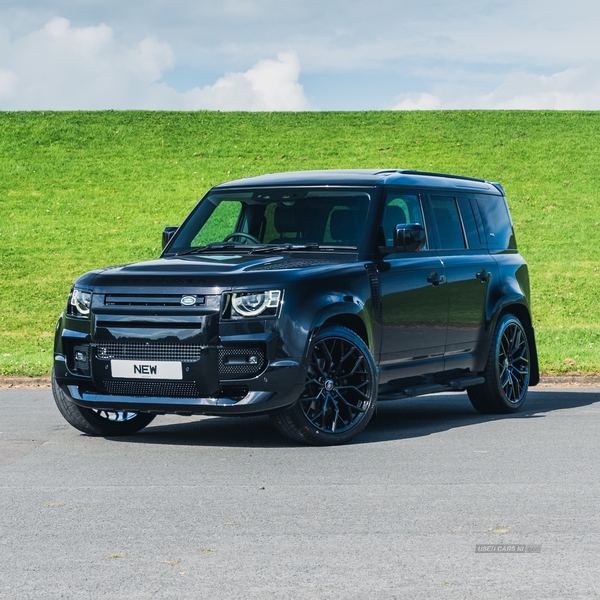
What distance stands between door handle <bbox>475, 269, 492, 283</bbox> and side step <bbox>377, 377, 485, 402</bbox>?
88 cm

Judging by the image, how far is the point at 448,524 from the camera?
6.32 meters

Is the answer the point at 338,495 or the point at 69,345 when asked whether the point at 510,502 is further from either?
the point at 69,345

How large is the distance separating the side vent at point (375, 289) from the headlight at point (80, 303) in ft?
6.90

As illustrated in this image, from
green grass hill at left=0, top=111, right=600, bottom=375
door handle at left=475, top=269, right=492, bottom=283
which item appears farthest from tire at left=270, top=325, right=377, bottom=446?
green grass hill at left=0, top=111, right=600, bottom=375

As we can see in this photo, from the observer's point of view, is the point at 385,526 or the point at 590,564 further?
the point at 385,526

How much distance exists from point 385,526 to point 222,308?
2.65 metres

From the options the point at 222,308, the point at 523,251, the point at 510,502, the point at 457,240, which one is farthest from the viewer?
the point at 523,251

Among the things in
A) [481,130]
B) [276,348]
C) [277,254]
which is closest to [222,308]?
[276,348]

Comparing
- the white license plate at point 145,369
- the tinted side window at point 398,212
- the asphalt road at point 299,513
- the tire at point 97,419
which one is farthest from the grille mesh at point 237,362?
the tinted side window at point 398,212

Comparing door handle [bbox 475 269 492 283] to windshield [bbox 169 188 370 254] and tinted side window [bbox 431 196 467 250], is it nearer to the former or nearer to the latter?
tinted side window [bbox 431 196 467 250]

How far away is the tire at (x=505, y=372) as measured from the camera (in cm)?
1110
